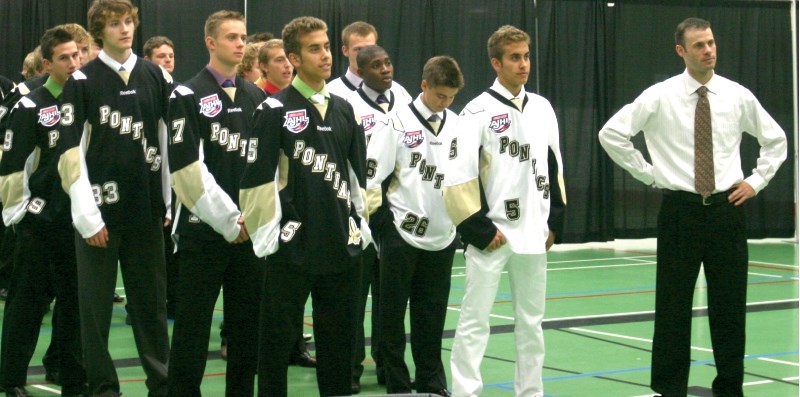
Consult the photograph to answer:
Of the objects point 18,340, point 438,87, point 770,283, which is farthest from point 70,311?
point 770,283

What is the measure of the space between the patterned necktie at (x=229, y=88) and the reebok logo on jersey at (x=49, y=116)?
1.21 m

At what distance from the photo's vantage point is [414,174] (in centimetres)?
583

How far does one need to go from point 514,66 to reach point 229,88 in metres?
1.42

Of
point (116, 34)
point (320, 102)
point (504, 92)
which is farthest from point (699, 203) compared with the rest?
point (116, 34)

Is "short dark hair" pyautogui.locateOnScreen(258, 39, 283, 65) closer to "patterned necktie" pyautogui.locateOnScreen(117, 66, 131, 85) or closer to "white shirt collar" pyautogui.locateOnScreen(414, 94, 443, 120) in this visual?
"white shirt collar" pyautogui.locateOnScreen(414, 94, 443, 120)

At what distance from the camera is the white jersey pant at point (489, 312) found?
17.5 feet

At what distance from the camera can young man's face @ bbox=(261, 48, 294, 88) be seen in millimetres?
6328

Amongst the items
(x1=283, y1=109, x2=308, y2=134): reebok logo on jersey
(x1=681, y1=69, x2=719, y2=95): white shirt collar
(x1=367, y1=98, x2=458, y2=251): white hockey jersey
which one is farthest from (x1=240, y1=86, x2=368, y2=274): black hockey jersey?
(x1=681, y1=69, x2=719, y2=95): white shirt collar

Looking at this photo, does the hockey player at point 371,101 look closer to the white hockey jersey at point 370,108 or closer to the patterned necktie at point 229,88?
the white hockey jersey at point 370,108

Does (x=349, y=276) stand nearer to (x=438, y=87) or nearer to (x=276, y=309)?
(x=276, y=309)

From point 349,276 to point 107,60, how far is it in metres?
1.71

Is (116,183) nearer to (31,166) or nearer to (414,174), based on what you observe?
(31,166)

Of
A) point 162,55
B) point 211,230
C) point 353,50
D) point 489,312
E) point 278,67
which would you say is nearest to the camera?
point 211,230

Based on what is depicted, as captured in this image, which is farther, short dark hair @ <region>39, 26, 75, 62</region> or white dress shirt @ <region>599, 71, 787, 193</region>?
short dark hair @ <region>39, 26, 75, 62</region>
